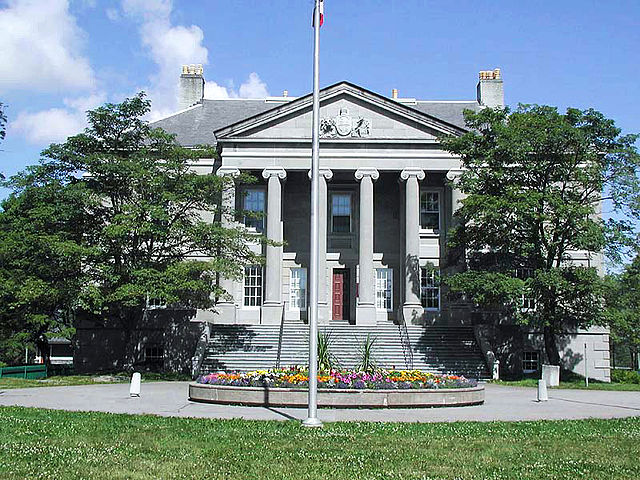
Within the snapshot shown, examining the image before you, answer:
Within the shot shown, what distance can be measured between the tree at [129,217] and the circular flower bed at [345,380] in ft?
30.6

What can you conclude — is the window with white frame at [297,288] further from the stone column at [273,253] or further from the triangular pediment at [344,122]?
the triangular pediment at [344,122]

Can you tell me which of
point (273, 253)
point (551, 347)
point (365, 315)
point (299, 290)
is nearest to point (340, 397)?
point (551, 347)

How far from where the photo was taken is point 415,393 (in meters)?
20.2

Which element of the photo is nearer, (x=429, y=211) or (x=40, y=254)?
(x=40, y=254)

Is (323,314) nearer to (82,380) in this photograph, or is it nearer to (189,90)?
(82,380)

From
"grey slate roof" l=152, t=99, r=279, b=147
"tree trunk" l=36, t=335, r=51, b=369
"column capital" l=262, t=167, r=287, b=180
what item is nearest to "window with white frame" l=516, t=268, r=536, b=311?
"column capital" l=262, t=167, r=287, b=180

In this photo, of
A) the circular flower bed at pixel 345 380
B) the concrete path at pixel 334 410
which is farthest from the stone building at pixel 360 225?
the circular flower bed at pixel 345 380

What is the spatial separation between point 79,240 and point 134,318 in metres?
5.36

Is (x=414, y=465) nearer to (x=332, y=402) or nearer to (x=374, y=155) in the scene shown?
(x=332, y=402)

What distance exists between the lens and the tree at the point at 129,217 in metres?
30.6

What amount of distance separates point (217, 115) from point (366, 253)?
1557 cm

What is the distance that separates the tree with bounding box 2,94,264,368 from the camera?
30.6 meters

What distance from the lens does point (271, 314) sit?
38.4 meters

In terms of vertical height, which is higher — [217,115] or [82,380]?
[217,115]
